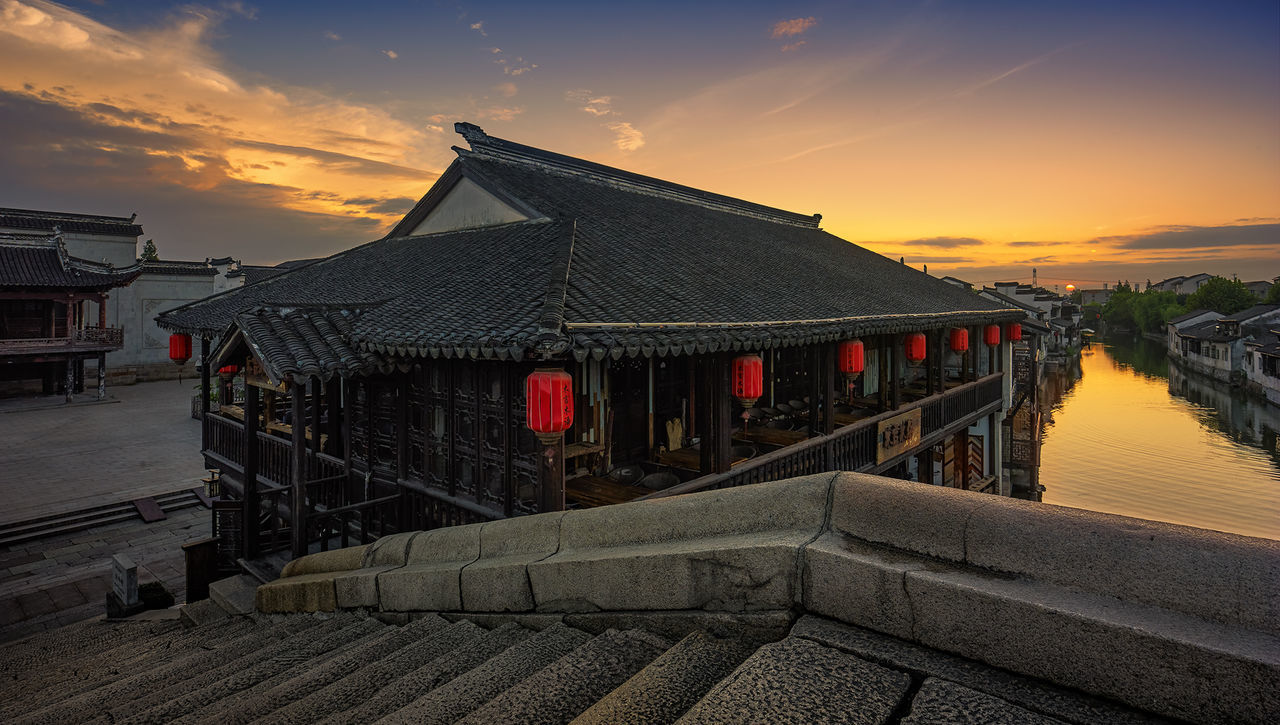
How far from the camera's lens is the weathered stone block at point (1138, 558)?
223 centimetres

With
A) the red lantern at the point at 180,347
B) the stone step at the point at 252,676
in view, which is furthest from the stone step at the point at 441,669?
the red lantern at the point at 180,347

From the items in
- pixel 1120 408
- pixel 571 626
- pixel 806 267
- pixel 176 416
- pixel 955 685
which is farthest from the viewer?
pixel 1120 408

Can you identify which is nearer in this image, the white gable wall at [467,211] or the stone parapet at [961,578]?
the stone parapet at [961,578]

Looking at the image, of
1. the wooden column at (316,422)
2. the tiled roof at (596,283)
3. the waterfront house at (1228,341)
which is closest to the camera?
the tiled roof at (596,283)

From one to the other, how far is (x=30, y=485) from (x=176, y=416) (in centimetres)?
1163

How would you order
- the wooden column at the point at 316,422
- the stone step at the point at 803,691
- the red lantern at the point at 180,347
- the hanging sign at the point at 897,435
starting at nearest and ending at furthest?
the stone step at the point at 803,691 < the wooden column at the point at 316,422 < the hanging sign at the point at 897,435 < the red lantern at the point at 180,347

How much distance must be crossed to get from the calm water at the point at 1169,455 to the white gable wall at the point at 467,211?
20.2m

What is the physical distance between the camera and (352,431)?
9648 millimetres

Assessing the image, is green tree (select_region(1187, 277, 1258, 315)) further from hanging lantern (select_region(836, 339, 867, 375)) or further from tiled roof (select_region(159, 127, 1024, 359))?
hanging lantern (select_region(836, 339, 867, 375))

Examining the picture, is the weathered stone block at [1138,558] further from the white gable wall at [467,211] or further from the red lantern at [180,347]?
the red lantern at [180,347]

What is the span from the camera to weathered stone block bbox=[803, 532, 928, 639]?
8.98ft

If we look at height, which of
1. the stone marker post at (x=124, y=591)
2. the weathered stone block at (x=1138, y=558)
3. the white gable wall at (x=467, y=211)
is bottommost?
the stone marker post at (x=124, y=591)

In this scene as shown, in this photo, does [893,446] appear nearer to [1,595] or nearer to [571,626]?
[571,626]

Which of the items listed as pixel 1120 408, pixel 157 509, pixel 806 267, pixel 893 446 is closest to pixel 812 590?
pixel 893 446
